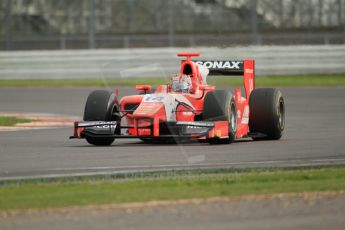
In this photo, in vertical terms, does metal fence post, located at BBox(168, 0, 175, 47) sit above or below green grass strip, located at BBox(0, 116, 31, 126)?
above

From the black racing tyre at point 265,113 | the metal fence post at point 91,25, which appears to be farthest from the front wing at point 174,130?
the metal fence post at point 91,25

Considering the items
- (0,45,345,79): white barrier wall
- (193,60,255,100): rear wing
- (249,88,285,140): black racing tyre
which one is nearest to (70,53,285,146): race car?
(249,88,285,140): black racing tyre

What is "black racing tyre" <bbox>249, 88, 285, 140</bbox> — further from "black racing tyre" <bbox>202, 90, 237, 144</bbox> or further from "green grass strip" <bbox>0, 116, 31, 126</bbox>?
"green grass strip" <bbox>0, 116, 31, 126</bbox>

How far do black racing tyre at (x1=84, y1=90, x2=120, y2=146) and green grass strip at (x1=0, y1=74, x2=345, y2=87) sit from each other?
15394 millimetres

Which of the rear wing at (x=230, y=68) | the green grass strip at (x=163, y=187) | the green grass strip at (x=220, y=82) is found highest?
the rear wing at (x=230, y=68)

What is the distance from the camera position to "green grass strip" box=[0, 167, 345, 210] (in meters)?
10.3

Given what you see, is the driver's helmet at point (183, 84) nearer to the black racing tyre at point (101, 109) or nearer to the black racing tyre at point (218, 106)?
the black racing tyre at point (218, 106)

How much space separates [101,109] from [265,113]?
9.25ft

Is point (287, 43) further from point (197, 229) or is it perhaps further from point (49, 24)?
point (197, 229)

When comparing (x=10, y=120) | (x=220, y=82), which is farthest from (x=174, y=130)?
(x=220, y=82)

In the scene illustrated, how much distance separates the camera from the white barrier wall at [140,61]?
1288 inches

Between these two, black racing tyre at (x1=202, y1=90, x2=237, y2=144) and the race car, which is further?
black racing tyre at (x1=202, y1=90, x2=237, y2=144)

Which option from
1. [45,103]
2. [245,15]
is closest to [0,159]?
[45,103]

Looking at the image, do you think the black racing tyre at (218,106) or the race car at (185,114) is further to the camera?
the black racing tyre at (218,106)
